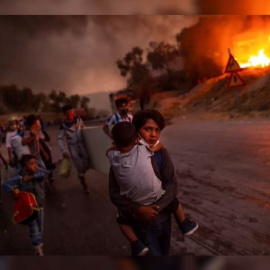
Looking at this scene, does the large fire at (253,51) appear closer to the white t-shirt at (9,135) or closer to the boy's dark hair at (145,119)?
the boy's dark hair at (145,119)

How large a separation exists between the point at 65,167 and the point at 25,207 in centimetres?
50

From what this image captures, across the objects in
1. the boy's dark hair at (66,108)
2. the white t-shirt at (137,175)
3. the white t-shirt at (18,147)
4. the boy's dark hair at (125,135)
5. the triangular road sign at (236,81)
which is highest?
the triangular road sign at (236,81)

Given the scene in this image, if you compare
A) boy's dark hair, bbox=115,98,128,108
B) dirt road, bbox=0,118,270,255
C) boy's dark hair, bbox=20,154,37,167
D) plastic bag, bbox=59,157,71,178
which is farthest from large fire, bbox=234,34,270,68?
boy's dark hair, bbox=20,154,37,167

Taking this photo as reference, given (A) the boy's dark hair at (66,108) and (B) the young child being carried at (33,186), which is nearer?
(B) the young child being carried at (33,186)

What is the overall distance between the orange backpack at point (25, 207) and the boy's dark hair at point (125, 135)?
38.6 inches

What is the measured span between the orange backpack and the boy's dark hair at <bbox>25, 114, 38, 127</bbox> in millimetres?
557

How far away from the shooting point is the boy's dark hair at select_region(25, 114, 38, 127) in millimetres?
2264

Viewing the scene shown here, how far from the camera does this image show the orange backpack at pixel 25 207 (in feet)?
6.89

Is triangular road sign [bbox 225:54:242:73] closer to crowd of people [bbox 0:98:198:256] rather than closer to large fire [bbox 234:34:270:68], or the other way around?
large fire [bbox 234:34:270:68]

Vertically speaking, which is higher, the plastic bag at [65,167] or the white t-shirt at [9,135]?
the white t-shirt at [9,135]

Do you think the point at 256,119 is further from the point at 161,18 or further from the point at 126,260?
the point at 126,260

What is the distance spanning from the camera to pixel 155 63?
2295 millimetres

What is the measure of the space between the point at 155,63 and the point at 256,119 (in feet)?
3.09

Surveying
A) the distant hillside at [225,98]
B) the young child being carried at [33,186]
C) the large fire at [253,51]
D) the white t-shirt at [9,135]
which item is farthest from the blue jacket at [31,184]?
the large fire at [253,51]
